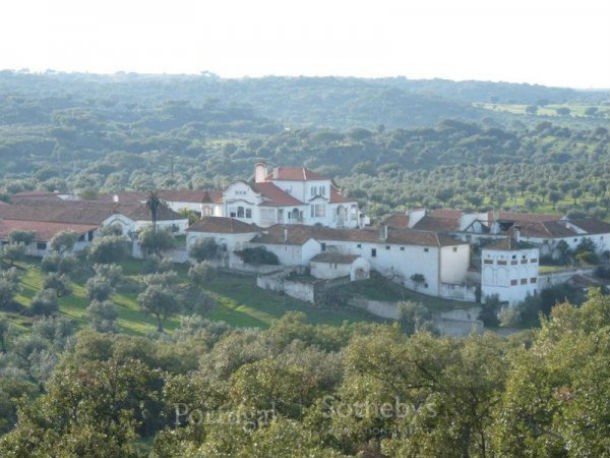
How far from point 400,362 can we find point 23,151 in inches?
4891

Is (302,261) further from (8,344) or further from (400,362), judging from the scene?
(400,362)

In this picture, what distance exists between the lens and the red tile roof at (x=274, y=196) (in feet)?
238

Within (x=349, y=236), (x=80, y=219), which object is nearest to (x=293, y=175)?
(x=349, y=236)

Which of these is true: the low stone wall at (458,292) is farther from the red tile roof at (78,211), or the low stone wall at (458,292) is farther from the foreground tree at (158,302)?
the red tile roof at (78,211)

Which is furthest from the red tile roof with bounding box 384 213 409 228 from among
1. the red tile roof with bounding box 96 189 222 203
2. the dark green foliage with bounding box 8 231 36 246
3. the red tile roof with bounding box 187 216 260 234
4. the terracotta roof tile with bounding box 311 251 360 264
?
the dark green foliage with bounding box 8 231 36 246

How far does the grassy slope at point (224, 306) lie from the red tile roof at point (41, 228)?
338cm

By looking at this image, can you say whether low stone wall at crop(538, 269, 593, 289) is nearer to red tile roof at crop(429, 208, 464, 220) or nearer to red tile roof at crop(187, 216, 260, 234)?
red tile roof at crop(429, 208, 464, 220)

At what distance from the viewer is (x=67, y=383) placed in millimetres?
30328

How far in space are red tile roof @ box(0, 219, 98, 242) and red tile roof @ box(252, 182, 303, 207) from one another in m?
10.1

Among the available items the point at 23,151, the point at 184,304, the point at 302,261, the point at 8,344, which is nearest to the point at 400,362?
the point at 8,344

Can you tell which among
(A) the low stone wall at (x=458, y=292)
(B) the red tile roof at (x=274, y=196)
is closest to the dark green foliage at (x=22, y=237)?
(B) the red tile roof at (x=274, y=196)

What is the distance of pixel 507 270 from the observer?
6184 cm

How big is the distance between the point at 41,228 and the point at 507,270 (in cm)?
2688

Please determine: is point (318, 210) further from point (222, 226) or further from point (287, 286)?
point (287, 286)
